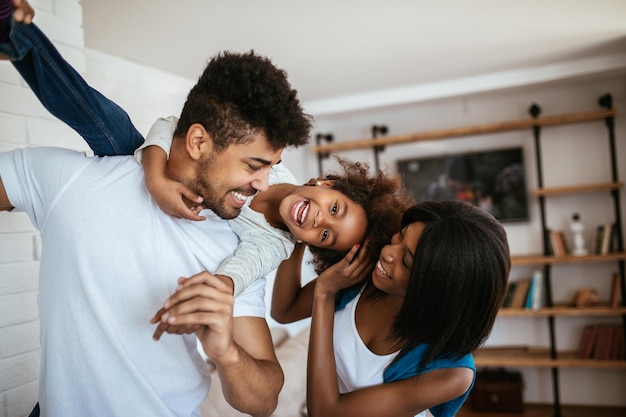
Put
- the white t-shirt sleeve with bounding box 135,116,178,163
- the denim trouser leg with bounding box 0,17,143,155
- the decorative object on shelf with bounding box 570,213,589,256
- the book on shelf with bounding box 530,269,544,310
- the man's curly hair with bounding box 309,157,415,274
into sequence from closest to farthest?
the denim trouser leg with bounding box 0,17,143,155, the white t-shirt sleeve with bounding box 135,116,178,163, the man's curly hair with bounding box 309,157,415,274, the decorative object on shelf with bounding box 570,213,589,256, the book on shelf with bounding box 530,269,544,310

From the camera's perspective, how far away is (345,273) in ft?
4.87

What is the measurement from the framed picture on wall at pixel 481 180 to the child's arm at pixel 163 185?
4164mm

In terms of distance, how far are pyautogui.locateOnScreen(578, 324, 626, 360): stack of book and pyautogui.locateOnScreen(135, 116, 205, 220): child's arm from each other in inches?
169

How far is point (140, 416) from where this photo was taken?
1090 mm

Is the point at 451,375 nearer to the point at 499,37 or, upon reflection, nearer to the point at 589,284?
the point at 499,37

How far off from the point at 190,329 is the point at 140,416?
0.35 m

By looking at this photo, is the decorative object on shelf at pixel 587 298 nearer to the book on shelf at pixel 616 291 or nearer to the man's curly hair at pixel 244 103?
the book on shelf at pixel 616 291

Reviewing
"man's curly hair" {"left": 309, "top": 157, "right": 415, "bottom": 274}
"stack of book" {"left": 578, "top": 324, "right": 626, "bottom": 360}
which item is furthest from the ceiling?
"stack of book" {"left": 578, "top": 324, "right": 626, "bottom": 360}

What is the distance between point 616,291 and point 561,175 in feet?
3.72

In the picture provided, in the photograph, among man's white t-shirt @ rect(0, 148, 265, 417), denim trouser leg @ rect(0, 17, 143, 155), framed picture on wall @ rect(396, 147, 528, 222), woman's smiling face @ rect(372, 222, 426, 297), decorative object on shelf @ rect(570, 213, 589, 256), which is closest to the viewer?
denim trouser leg @ rect(0, 17, 143, 155)

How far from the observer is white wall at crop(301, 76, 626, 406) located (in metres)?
4.61

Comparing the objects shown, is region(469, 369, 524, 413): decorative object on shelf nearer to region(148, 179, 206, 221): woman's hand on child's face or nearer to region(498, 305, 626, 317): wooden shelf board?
region(498, 305, 626, 317): wooden shelf board

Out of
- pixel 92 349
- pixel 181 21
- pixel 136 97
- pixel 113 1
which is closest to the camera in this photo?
pixel 92 349

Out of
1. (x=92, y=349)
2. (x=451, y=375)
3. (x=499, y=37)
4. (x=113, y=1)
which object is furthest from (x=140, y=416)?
(x=499, y=37)
